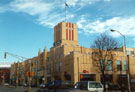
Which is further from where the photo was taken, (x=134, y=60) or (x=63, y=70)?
(x=134, y=60)

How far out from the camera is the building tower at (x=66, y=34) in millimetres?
83500

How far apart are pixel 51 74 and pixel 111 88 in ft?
104

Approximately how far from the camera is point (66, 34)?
278 feet

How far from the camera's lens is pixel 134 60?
6925 cm

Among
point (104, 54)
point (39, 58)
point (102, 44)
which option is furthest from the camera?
point (39, 58)

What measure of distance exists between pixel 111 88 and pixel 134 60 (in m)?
30.4

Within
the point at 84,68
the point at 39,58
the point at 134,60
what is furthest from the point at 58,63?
the point at 134,60

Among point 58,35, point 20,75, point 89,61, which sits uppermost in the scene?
point 58,35

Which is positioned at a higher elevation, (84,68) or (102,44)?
(102,44)

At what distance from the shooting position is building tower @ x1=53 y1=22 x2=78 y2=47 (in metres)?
83.5

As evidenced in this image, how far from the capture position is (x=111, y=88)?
42.3 metres

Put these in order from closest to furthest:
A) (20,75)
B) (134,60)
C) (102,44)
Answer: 1. (102,44)
2. (134,60)
3. (20,75)

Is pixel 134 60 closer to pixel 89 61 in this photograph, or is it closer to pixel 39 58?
pixel 89 61

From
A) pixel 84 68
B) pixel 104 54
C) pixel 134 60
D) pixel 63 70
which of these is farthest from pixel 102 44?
pixel 134 60
